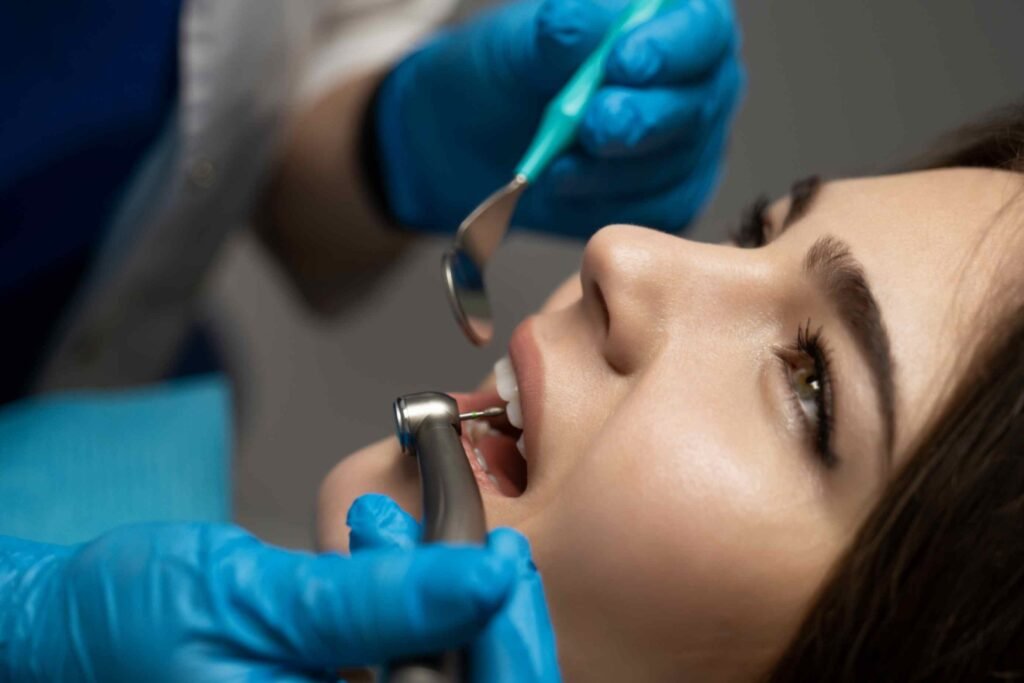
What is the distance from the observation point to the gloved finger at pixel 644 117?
83 cm

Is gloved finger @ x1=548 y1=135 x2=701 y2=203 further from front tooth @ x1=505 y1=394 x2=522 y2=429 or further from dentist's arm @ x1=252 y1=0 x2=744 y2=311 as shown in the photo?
front tooth @ x1=505 y1=394 x2=522 y2=429

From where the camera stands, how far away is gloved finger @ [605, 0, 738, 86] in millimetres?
842

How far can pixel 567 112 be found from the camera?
2.74 feet

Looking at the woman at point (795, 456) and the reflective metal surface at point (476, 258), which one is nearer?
the woman at point (795, 456)

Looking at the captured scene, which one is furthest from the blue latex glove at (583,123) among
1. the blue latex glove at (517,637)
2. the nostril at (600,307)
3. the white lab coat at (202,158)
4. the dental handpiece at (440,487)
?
the blue latex glove at (517,637)

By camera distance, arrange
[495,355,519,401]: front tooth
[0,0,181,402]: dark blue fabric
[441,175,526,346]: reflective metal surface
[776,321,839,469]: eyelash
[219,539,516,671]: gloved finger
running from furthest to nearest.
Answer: [0,0,181,402]: dark blue fabric, [441,175,526,346]: reflective metal surface, [495,355,519,401]: front tooth, [776,321,839,469]: eyelash, [219,539,516,671]: gloved finger

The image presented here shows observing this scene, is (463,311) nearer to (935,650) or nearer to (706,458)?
(706,458)

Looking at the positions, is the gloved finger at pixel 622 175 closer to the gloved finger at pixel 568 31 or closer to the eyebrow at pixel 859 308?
the gloved finger at pixel 568 31

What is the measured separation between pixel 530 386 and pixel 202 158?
550 millimetres

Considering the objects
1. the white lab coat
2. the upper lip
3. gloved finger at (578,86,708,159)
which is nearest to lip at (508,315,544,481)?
the upper lip

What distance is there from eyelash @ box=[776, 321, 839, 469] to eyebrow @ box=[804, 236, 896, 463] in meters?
0.02

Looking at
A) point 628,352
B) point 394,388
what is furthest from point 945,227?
point 394,388

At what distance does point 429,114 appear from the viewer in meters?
1.06

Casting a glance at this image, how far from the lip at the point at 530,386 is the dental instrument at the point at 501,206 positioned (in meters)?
0.15
